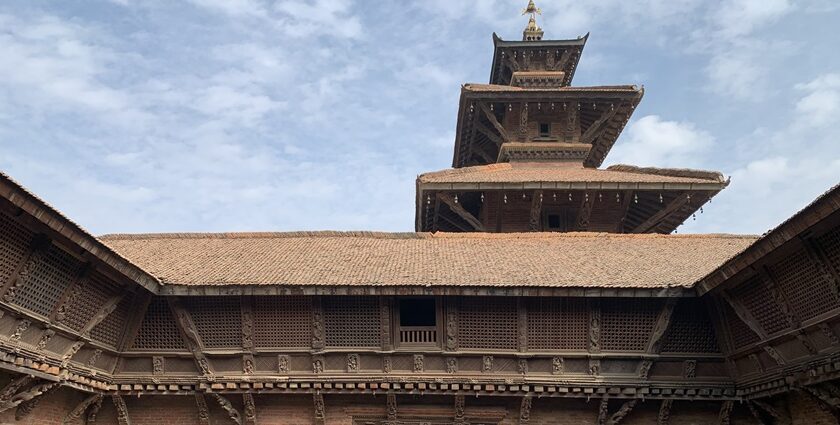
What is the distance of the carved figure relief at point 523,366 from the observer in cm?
1288

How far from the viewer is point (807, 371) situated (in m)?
10.1

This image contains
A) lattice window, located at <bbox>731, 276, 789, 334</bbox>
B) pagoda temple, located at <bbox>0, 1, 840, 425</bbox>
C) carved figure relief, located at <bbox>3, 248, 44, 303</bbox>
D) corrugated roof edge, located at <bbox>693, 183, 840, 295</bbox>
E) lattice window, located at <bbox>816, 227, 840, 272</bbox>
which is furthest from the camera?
pagoda temple, located at <bbox>0, 1, 840, 425</bbox>

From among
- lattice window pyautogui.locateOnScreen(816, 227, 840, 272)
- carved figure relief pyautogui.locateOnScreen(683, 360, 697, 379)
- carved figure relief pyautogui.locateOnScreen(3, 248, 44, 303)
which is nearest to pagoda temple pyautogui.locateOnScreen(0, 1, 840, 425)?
carved figure relief pyautogui.locateOnScreen(683, 360, 697, 379)

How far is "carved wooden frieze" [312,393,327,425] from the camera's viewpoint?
1284cm

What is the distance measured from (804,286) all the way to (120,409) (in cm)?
1180

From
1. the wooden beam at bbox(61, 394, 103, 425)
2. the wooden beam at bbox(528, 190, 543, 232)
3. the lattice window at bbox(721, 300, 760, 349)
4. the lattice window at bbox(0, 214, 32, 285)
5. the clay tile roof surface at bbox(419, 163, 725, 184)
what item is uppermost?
the clay tile roof surface at bbox(419, 163, 725, 184)

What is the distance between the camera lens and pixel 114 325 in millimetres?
12609

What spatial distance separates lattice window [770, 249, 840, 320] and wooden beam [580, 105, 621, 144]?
12522 millimetres

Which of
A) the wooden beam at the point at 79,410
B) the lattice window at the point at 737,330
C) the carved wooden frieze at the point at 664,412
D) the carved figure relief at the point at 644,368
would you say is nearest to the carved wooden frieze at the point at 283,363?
the wooden beam at the point at 79,410

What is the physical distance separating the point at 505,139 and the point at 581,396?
11361 millimetres

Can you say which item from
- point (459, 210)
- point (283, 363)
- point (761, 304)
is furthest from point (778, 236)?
point (459, 210)

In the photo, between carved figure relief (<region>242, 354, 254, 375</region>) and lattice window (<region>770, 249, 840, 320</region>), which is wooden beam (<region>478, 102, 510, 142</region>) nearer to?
carved figure relief (<region>242, 354, 254, 375</region>)

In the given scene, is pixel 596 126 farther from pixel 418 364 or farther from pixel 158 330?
pixel 158 330

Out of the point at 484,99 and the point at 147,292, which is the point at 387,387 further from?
the point at 484,99
